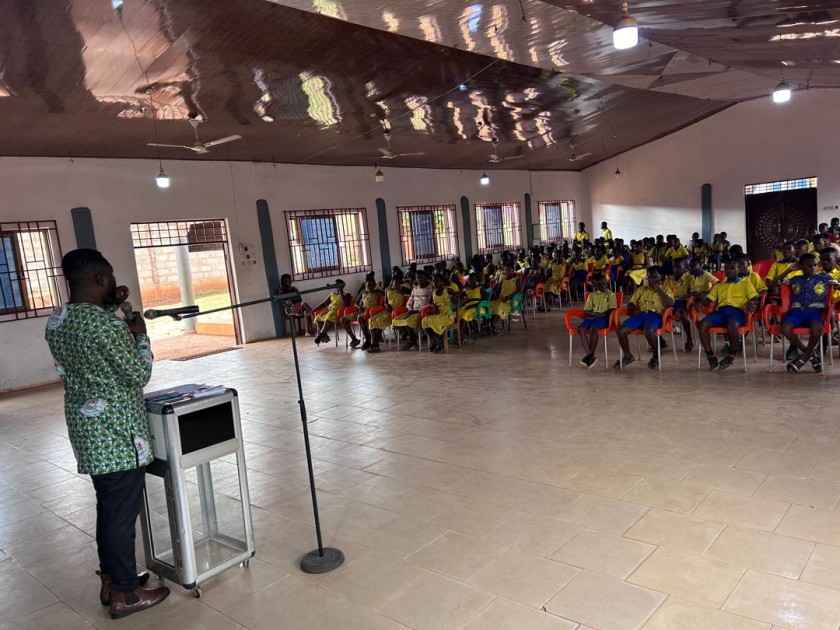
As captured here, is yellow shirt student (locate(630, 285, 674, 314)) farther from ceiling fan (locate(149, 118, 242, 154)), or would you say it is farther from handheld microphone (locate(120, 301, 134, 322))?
handheld microphone (locate(120, 301, 134, 322))

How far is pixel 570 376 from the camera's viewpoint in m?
6.32

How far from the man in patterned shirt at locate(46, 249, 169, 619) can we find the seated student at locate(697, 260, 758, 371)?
17.6 feet

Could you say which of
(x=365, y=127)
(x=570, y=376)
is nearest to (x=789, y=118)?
(x=365, y=127)

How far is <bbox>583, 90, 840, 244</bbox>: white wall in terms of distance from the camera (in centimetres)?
1339

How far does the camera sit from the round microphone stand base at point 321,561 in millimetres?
2941

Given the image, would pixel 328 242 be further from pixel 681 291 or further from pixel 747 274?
pixel 747 274

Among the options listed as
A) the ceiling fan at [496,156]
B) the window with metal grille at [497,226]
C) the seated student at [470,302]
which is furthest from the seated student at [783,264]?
the window with metal grille at [497,226]

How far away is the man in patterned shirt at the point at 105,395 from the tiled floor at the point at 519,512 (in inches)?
18.8

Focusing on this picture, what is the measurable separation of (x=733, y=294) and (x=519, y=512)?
155 inches

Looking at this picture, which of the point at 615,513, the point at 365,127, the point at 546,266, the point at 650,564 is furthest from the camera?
the point at 546,266

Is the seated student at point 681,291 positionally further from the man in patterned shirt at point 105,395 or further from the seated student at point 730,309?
the man in patterned shirt at point 105,395

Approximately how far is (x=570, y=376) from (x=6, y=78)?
5909 millimetres

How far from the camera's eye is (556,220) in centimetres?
1820

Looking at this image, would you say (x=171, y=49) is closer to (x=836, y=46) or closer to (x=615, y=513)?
(x=615, y=513)
